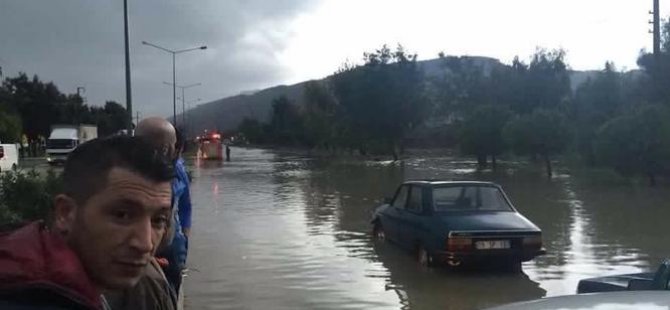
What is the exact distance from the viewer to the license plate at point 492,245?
1101cm

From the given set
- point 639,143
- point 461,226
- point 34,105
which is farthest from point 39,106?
point 461,226

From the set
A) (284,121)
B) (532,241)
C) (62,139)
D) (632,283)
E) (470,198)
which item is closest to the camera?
(632,283)

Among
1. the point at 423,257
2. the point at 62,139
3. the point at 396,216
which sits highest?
the point at 62,139

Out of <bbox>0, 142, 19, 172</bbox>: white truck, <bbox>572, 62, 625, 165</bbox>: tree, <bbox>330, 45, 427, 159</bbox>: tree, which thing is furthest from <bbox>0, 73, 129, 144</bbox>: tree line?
<bbox>572, 62, 625, 165</bbox>: tree

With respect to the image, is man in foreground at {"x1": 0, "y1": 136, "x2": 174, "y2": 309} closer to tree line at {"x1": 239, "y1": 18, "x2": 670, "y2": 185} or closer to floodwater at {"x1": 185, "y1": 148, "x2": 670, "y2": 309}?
floodwater at {"x1": 185, "y1": 148, "x2": 670, "y2": 309}

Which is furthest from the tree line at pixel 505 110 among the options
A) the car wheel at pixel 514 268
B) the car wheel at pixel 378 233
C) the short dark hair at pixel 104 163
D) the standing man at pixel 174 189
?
the short dark hair at pixel 104 163

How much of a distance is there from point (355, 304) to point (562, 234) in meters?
7.86

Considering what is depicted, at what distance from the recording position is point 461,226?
11.1 metres

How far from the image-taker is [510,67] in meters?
77.4

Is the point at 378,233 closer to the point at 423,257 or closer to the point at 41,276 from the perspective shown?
the point at 423,257

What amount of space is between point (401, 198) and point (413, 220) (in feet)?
3.86

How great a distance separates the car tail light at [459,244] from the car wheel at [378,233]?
317 centimetres

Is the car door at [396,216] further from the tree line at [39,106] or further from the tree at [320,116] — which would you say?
the tree line at [39,106]

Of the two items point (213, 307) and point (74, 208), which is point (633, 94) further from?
point (74, 208)
